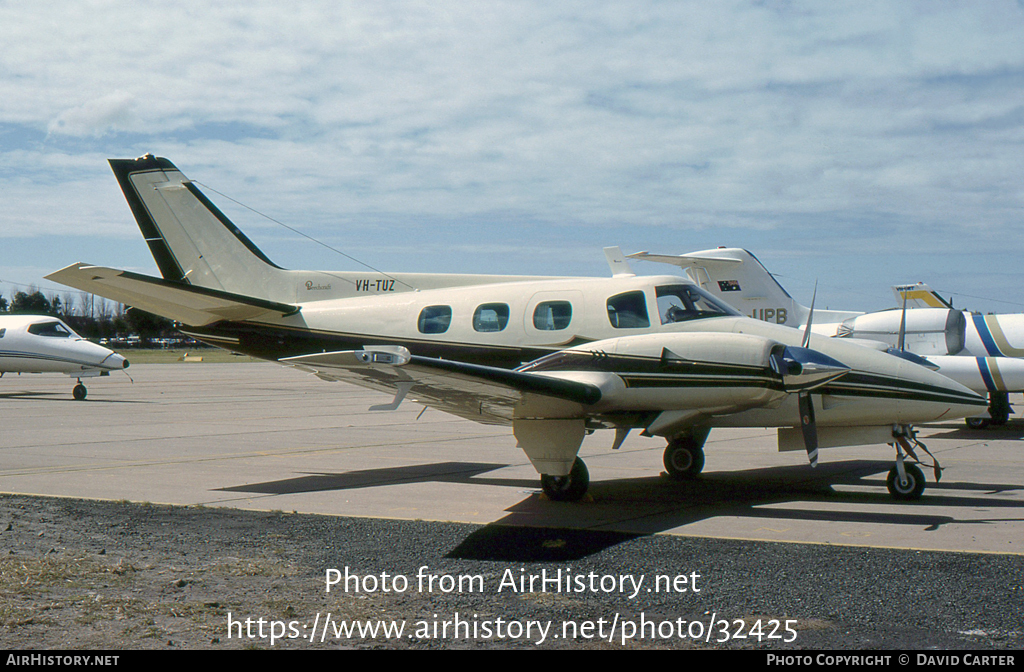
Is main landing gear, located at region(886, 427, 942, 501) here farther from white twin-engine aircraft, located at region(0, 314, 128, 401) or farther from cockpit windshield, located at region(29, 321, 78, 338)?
cockpit windshield, located at region(29, 321, 78, 338)

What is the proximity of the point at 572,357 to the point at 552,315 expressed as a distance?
53.7 inches

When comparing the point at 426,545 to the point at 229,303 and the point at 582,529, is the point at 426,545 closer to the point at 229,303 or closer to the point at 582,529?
the point at 582,529

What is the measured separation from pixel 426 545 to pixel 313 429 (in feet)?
37.7

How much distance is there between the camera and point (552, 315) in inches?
401

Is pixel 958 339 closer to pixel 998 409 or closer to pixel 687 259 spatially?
pixel 998 409

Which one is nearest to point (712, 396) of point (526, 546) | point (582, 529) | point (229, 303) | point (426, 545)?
point (582, 529)

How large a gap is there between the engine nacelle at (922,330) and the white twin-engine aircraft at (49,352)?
21848 mm

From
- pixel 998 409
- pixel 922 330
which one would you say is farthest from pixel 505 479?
pixel 998 409

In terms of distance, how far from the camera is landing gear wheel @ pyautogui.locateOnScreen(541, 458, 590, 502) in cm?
930

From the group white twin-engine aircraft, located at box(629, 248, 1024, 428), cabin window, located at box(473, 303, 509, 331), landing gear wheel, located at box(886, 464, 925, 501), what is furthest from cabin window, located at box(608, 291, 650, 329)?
white twin-engine aircraft, located at box(629, 248, 1024, 428)

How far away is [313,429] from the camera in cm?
1808

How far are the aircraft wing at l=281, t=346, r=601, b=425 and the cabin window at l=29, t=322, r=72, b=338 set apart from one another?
2385 cm

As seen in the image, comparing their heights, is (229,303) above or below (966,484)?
above
